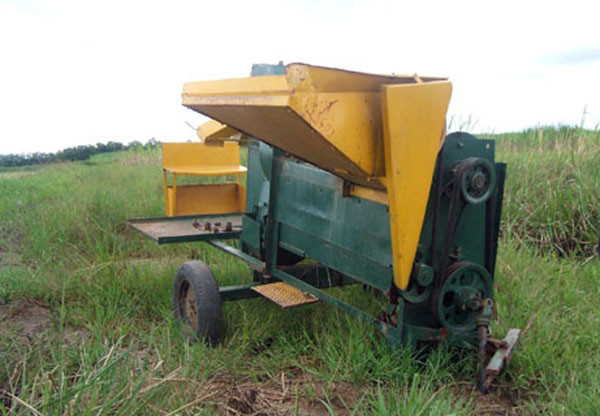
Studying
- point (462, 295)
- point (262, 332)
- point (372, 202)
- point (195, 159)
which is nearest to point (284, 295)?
point (262, 332)

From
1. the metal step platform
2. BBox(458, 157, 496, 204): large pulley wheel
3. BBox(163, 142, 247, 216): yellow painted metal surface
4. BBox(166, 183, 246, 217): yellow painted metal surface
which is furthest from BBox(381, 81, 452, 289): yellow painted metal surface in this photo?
BBox(166, 183, 246, 217): yellow painted metal surface

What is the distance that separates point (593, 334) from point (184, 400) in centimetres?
229

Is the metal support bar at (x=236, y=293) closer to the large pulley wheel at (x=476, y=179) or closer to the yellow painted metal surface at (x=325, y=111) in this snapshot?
the yellow painted metal surface at (x=325, y=111)

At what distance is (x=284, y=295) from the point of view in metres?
3.69

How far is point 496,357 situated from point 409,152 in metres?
1.09

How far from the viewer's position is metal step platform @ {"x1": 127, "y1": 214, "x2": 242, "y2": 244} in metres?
4.41

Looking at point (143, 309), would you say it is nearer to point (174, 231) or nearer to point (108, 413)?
point (174, 231)

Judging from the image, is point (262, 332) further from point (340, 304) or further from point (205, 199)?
point (205, 199)

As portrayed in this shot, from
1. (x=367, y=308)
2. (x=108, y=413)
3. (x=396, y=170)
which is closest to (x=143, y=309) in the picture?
(x=367, y=308)

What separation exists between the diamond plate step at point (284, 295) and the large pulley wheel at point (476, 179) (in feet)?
3.79

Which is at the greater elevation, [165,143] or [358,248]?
[165,143]

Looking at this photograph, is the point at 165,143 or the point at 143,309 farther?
the point at 165,143

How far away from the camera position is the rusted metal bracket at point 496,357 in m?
2.82

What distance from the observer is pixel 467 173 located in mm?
2836
